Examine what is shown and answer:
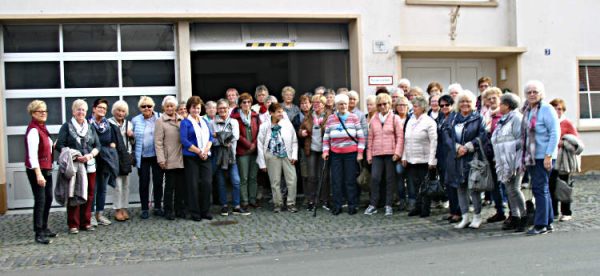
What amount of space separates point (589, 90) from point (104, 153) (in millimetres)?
10276

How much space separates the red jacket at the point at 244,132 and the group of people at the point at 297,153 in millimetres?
19

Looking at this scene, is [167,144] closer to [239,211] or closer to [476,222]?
[239,211]

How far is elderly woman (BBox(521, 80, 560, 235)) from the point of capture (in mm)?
8086

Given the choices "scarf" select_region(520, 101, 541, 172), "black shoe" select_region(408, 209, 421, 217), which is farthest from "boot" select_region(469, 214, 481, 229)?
"black shoe" select_region(408, 209, 421, 217)

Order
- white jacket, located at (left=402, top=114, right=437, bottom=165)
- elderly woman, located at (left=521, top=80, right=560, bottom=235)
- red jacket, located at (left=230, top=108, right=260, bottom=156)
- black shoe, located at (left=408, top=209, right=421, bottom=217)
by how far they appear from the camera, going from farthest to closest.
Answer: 1. red jacket, located at (left=230, top=108, right=260, bottom=156)
2. black shoe, located at (left=408, top=209, right=421, bottom=217)
3. white jacket, located at (left=402, top=114, right=437, bottom=165)
4. elderly woman, located at (left=521, top=80, right=560, bottom=235)

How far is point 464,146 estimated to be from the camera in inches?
347

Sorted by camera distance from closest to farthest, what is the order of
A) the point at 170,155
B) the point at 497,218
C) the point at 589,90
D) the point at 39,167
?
1. the point at 39,167
2. the point at 497,218
3. the point at 170,155
4. the point at 589,90

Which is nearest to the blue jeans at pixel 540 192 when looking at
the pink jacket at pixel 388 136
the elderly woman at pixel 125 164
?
the pink jacket at pixel 388 136

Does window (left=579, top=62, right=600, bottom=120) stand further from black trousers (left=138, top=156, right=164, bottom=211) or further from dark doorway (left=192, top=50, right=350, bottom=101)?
black trousers (left=138, top=156, right=164, bottom=211)

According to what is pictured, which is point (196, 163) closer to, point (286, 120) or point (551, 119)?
point (286, 120)

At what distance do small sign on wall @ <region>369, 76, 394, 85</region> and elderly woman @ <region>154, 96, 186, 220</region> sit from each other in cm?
406

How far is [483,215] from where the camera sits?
9.91 m

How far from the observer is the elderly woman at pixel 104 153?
995cm


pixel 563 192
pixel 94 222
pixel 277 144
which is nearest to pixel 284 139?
pixel 277 144
